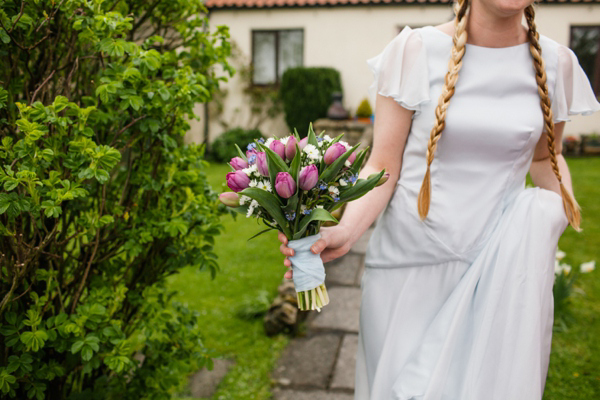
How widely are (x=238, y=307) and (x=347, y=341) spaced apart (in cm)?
111

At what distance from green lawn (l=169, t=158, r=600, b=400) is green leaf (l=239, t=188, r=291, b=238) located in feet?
7.18

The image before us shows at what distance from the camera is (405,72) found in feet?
6.40

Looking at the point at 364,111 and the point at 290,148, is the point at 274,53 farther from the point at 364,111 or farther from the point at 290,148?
Answer: the point at 290,148

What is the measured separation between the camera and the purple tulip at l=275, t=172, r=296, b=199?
150 centimetres

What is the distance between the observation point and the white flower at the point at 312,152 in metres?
1.62

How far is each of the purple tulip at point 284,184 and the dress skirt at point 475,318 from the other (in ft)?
2.30

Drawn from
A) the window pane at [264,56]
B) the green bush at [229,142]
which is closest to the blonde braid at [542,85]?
the green bush at [229,142]

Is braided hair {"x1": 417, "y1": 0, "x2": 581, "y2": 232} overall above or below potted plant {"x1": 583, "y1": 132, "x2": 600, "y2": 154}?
above

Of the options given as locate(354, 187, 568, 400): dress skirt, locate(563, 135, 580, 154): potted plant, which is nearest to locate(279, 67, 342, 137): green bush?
locate(563, 135, 580, 154): potted plant

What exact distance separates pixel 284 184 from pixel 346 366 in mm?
2633

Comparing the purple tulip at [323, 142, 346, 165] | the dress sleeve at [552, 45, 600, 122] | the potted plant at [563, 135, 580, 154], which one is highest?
the dress sleeve at [552, 45, 600, 122]

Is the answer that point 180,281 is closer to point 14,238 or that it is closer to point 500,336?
point 14,238

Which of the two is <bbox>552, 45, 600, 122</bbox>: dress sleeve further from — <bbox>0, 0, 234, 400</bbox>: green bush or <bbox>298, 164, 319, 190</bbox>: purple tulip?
<bbox>0, 0, 234, 400</bbox>: green bush

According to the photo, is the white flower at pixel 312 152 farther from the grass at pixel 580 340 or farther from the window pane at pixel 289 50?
the window pane at pixel 289 50
